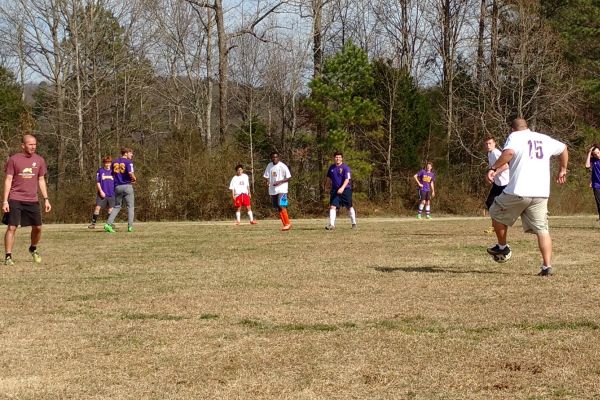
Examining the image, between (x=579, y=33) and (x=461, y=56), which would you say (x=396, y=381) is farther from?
(x=579, y=33)

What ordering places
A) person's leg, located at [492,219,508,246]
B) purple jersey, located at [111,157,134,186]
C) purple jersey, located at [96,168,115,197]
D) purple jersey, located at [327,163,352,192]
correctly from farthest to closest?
purple jersey, located at [96,168,115,197] < purple jersey, located at [111,157,134,186] < purple jersey, located at [327,163,352,192] < person's leg, located at [492,219,508,246]

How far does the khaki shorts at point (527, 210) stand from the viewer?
29.9 ft

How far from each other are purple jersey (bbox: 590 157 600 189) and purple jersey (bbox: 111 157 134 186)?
1077 cm

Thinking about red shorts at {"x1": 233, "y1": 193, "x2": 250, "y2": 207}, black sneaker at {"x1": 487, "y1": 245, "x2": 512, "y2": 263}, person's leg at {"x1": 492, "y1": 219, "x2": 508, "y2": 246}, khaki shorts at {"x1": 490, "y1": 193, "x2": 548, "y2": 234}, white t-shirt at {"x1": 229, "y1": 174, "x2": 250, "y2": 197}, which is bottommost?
black sneaker at {"x1": 487, "y1": 245, "x2": 512, "y2": 263}

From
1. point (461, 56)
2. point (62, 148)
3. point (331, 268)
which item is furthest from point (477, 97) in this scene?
point (331, 268)

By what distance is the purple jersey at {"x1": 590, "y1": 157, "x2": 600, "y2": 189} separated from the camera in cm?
1764

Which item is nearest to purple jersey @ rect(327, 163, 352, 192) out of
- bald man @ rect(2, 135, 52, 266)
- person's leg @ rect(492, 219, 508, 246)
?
bald man @ rect(2, 135, 52, 266)

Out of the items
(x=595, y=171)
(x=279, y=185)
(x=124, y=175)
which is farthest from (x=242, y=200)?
(x=595, y=171)

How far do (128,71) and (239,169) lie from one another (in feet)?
82.8

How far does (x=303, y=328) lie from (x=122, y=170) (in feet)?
44.9

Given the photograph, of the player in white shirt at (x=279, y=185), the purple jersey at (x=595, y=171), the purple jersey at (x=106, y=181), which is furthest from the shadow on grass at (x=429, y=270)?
the purple jersey at (x=106, y=181)

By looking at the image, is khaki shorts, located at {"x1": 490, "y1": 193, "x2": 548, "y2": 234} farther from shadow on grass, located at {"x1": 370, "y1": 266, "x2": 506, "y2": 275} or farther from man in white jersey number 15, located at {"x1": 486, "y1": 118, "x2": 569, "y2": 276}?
shadow on grass, located at {"x1": 370, "y1": 266, "x2": 506, "y2": 275}

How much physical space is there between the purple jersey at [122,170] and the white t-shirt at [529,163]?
11921 millimetres

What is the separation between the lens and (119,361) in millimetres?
5332
